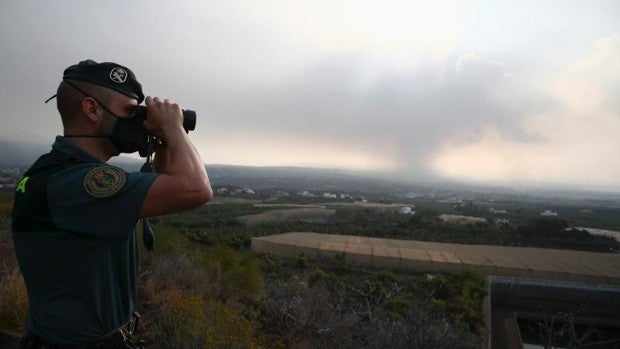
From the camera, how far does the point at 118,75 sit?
1629mm

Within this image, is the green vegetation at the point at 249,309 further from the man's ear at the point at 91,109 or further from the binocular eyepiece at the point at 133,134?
the man's ear at the point at 91,109

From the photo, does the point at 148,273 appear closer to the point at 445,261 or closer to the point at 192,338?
the point at 192,338

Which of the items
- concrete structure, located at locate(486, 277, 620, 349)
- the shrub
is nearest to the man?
the shrub

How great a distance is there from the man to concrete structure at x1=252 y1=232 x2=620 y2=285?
24.8 meters

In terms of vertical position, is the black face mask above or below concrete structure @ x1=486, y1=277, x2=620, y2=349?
above

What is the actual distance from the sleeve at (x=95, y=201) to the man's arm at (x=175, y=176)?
48 mm

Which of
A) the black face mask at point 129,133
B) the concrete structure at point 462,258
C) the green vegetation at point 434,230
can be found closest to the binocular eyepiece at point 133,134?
the black face mask at point 129,133

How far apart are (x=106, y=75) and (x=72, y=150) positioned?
33 centimetres

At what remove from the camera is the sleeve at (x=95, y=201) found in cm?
135

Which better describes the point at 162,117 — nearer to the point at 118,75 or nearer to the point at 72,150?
the point at 118,75

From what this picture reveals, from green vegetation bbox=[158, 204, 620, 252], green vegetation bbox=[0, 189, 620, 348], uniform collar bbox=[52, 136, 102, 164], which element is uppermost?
uniform collar bbox=[52, 136, 102, 164]

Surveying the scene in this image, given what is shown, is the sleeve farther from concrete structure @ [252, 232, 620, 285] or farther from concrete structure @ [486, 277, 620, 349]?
concrete structure @ [252, 232, 620, 285]

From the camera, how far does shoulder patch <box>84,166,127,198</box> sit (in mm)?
1349

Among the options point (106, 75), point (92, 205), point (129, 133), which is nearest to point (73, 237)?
point (92, 205)
